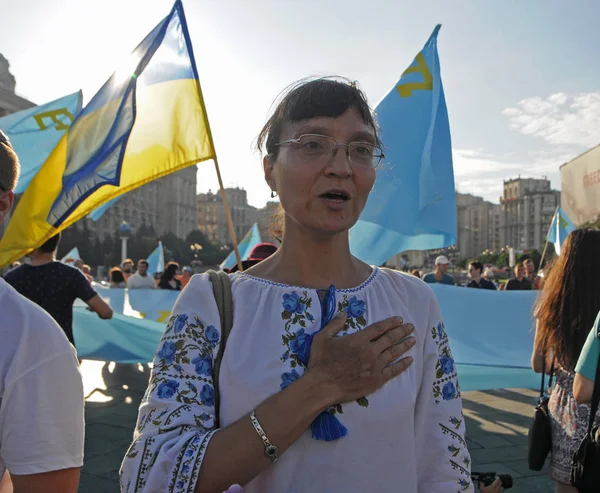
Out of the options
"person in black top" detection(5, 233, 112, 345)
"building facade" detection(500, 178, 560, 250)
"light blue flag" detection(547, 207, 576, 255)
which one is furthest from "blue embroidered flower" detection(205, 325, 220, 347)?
"building facade" detection(500, 178, 560, 250)

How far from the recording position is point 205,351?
1.15m

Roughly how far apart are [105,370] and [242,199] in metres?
112

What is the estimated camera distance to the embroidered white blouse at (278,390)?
1.06 metres

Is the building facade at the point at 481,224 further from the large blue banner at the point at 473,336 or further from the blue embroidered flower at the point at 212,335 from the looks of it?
the blue embroidered flower at the point at 212,335

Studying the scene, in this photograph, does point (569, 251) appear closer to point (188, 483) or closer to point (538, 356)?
point (538, 356)

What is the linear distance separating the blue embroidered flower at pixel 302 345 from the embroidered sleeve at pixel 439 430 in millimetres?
301

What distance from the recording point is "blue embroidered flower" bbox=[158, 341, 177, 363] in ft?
3.67

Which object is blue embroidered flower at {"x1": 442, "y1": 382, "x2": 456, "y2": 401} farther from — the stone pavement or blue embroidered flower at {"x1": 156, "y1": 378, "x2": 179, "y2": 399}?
the stone pavement

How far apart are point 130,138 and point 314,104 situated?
3.12m

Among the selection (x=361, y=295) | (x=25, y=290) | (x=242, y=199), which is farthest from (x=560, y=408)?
(x=242, y=199)

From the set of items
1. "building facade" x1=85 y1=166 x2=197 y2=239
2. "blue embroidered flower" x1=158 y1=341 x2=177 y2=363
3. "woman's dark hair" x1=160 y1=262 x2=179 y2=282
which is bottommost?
"woman's dark hair" x1=160 y1=262 x2=179 y2=282

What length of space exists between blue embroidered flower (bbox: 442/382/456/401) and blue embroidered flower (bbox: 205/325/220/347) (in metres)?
0.53

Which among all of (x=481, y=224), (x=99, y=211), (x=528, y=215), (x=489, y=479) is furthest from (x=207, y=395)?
(x=481, y=224)

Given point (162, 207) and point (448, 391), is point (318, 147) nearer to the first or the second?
point (448, 391)
